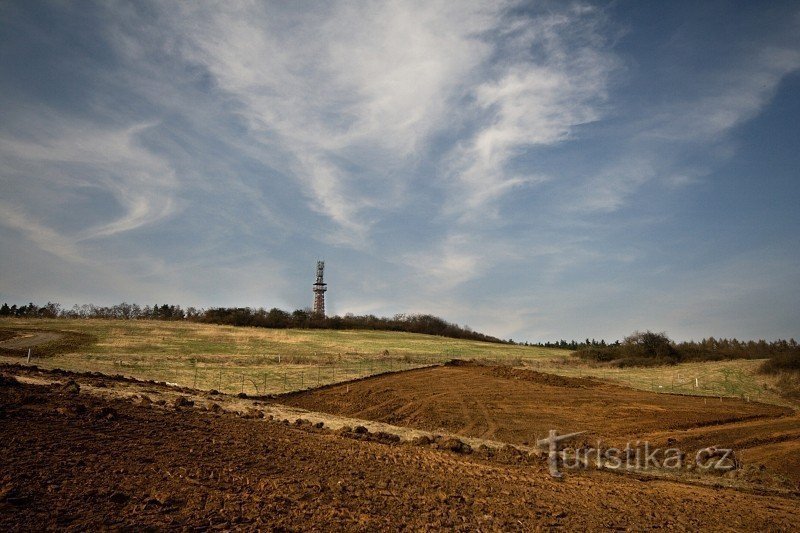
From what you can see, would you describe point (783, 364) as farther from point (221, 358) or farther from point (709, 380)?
point (221, 358)

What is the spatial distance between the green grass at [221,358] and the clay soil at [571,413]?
14.5ft

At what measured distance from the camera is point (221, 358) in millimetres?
41531

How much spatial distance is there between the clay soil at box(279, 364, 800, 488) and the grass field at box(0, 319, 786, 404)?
3741 mm

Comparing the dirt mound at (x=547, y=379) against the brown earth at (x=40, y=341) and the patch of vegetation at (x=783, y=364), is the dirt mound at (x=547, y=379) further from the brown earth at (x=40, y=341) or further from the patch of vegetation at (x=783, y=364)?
the brown earth at (x=40, y=341)

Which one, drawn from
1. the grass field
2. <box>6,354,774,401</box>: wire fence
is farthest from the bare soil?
<box>6,354,774,401</box>: wire fence

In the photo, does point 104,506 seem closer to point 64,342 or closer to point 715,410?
point 715,410

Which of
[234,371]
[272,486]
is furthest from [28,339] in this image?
[272,486]

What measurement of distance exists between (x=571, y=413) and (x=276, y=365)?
941 inches

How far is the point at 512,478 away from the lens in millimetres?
10766

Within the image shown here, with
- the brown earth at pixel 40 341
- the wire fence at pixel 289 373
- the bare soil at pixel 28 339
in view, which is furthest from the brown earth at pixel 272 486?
the bare soil at pixel 28 339

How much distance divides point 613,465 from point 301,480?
34.8ft

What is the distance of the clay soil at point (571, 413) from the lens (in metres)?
19.3

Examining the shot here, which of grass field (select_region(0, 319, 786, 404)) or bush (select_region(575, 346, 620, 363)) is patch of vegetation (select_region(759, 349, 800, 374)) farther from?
bush (select_region(575, 346, 620, 363))

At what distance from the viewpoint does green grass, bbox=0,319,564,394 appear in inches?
1202
